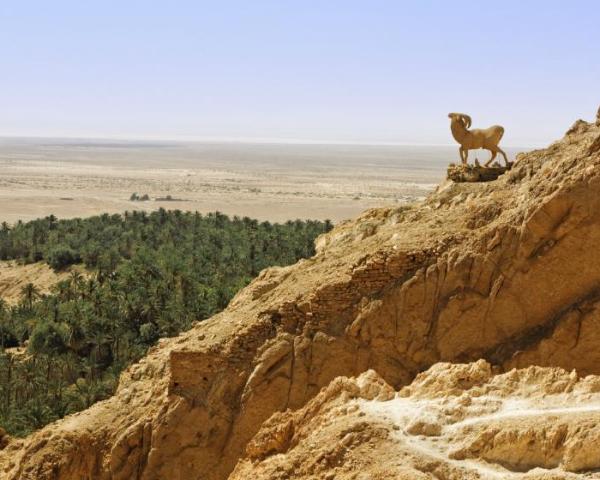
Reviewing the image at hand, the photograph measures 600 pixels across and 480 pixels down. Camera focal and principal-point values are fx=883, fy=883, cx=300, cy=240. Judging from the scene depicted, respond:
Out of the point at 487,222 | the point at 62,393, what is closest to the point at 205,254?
the point at 62,393

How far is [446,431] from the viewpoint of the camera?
9516mm

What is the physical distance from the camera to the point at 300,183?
18738cm

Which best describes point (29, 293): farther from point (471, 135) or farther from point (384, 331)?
point (384, 331)

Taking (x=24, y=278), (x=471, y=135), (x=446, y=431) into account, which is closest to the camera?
(x=446, y=431)

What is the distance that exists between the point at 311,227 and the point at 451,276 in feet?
178

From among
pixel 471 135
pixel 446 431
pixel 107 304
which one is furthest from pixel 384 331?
pixel 107 304

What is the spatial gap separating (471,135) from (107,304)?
29.7m

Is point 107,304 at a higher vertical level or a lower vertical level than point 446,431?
lower

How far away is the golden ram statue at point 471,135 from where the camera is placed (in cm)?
2062

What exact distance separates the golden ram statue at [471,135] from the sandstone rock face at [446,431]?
34.3 ft

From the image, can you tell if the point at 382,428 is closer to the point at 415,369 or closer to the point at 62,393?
the point at 415,369

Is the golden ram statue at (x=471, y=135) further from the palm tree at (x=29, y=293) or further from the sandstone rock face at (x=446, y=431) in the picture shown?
the palm tree at (x=29, y=293)

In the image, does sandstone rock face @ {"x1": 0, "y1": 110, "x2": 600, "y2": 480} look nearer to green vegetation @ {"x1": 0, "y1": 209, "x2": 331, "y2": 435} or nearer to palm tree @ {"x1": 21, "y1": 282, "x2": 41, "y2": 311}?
green vegetation @ {"x1": 0, "y1": 209, "x2": 331, "y2": 435}

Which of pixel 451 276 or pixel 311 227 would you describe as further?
pixel 311 227
